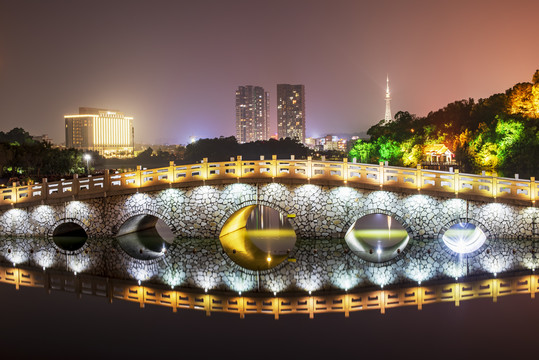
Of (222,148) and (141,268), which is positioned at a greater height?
(222,148)

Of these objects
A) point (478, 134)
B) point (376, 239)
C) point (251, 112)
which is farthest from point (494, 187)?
Answer: point (251, 112)

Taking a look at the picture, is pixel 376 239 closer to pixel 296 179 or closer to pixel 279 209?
pixel 279 209

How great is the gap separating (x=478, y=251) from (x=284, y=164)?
7.85 meters

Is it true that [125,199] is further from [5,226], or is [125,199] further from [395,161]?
[395,161]

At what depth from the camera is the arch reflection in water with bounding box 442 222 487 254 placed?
20.9 meters

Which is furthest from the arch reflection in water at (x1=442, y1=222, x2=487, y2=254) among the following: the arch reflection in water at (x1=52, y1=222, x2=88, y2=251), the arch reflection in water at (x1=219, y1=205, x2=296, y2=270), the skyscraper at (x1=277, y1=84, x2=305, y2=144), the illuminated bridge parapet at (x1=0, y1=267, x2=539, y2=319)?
the skyscraper at (x1=277, y1=84, x2=305, y2=144)

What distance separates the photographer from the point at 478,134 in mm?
36125

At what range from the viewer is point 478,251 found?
20.0 metres

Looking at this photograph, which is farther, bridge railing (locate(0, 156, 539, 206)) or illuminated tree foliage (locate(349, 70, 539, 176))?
illuminated tree foliage (locate(349, 70, 539, 176))

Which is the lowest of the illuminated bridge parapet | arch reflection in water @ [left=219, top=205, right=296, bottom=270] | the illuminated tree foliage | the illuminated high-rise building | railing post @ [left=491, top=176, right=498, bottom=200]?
the illuminated bridge parapet

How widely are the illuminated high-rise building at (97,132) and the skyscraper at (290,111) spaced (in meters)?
49.9

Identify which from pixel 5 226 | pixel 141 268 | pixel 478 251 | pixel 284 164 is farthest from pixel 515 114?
pixel 5 226

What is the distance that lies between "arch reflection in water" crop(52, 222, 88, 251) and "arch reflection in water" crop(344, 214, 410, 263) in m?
11.3

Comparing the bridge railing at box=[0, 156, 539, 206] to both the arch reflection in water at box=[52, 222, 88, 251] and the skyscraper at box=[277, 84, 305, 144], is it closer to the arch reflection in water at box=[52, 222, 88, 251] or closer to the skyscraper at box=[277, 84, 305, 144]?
the arch reflection in water at box=[52, 222, 88, 251]
